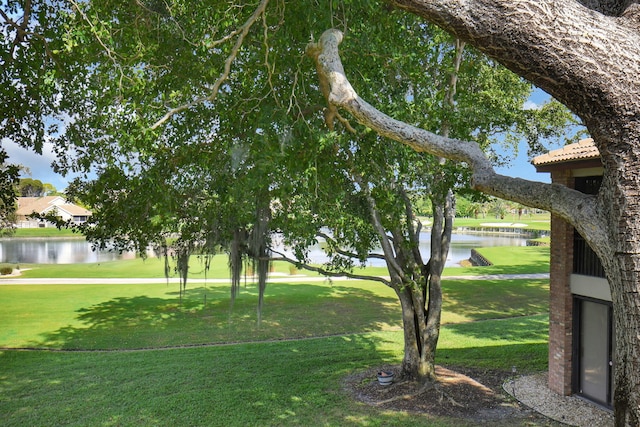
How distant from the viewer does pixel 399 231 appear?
9938 millimetres

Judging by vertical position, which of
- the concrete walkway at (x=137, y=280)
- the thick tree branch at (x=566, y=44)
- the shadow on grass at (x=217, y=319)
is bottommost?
the shadow on grass at (x=217, y=319)

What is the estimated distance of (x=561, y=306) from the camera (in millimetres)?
9031

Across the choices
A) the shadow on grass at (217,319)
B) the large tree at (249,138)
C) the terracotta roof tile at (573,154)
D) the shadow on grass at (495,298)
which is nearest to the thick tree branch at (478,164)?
the large tree at (249,138)

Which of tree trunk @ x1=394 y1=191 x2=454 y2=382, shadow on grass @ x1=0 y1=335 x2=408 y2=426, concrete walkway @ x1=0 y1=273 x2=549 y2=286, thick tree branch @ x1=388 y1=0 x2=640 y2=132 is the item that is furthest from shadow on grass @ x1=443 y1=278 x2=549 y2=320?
thick tree branch @ x1=388 y1=0 x2=640 y2=132

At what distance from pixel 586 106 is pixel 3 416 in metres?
9.95

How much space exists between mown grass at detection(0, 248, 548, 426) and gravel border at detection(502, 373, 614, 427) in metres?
1.36

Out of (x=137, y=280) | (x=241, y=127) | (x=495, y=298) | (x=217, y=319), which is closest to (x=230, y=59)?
(x=241, y=127)

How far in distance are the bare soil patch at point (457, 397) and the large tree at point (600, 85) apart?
552 centimetres

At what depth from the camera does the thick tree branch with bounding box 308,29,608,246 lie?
332cm

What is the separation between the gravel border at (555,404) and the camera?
25.8 ft

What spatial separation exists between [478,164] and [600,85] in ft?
3.37

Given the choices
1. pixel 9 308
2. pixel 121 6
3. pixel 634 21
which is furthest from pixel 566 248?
pixel 9 308

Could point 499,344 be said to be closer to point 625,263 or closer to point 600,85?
point 625,263

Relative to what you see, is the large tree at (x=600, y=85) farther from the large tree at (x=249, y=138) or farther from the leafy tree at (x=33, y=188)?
the leafy tree at (x=33, y=188)
